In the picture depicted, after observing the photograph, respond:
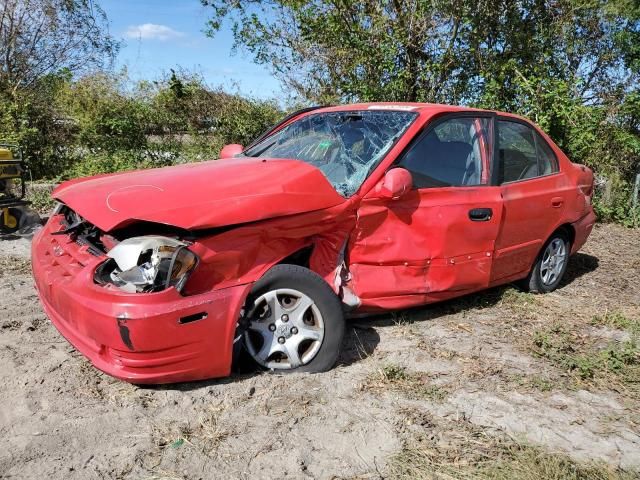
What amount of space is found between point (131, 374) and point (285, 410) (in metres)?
0.79

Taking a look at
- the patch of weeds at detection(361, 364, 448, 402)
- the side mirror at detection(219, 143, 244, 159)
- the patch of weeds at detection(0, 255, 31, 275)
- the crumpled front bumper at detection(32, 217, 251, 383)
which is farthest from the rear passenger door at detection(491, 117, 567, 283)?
the patch of weeds at detection(0, 255, 31, 275)

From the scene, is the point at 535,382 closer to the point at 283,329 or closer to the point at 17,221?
the point at 283,329

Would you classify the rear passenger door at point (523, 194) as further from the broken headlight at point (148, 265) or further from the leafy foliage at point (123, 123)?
the leafy foliage at point (123, 123)

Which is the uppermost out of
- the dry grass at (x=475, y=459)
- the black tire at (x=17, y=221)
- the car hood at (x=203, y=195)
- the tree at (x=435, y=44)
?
the tree at (x=435, y=44)

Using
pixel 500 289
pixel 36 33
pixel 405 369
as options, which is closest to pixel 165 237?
pixel 405 369

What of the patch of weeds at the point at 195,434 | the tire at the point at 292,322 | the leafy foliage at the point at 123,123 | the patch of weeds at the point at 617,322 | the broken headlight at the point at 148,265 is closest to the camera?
the patch of weeds at the point at 195,434

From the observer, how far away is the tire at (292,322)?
3.09 metres

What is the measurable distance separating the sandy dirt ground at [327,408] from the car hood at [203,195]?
3.01ft

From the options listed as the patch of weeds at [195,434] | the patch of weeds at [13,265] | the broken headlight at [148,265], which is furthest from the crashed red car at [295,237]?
the patch of weeds at [13,265]

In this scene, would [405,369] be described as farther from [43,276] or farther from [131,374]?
[43,276]

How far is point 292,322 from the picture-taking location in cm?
317

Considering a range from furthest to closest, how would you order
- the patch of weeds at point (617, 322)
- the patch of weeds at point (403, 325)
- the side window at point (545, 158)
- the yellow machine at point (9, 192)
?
the yellow machine at point (9, 192) → the side window at point (545, 158) → the patch of weeds at point (617, 322) → the patch of weeds at point (403, 325)

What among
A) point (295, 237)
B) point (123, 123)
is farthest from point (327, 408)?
point (123, 123)

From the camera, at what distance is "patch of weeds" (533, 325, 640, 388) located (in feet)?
11.5
